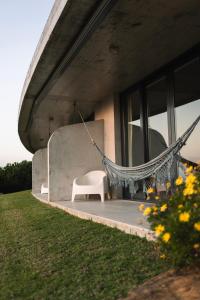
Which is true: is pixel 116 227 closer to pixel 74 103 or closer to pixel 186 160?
pixel 186 160

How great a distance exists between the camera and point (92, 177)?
6.80 m

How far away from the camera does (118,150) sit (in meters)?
6.68

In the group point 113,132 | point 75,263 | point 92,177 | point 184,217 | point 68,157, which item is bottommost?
point 75,263

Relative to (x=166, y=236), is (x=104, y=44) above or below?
above

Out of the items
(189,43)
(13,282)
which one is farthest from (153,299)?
(189,43)

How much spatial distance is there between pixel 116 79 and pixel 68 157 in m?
1.89

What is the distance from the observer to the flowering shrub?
1858mm

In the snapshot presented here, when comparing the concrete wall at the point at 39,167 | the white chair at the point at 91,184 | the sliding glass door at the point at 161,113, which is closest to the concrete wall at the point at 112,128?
the sliding glass door at the point at 161,113

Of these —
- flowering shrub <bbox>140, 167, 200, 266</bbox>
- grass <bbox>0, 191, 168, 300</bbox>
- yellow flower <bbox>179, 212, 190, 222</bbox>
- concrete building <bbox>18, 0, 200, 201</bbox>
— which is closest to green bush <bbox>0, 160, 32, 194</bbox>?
concrete building <bbox>18, 0, 200, 201</bbox>

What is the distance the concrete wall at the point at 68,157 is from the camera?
260 inches

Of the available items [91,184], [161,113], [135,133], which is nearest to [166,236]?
[161,113]

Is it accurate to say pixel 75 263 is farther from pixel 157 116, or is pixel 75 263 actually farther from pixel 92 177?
pixel 92 177

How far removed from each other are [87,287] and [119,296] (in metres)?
0.29

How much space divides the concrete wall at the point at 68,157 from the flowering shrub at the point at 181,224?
181 inches
